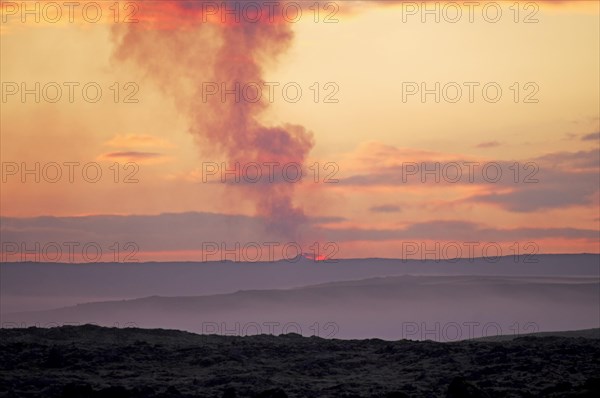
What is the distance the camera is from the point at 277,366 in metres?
37.2

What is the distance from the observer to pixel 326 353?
133 ft

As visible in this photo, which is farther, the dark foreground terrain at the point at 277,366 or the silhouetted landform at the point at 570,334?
the silhouetted landform at the point at 570,334

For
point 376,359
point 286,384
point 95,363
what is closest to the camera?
point 286,384

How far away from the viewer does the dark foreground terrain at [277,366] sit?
3147 cm

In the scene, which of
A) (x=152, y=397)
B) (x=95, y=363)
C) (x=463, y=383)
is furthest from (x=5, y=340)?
(x=463, y=383)

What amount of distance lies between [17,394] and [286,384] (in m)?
8.78

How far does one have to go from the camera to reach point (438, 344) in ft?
135

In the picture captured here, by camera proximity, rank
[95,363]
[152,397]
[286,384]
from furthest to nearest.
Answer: [95,363] → [286,384] → [152,397]

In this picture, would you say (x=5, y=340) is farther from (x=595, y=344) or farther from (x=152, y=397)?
A: (x=595, y=344)

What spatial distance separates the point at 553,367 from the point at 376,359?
23.8ft

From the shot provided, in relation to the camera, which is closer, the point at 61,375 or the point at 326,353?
the point at 61,375

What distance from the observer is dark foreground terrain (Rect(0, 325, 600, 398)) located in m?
31.5

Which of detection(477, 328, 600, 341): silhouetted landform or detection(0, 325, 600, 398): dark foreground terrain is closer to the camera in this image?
detection(0, 325, 600, 398): dark foreground terrain

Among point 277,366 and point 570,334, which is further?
point 570,334
